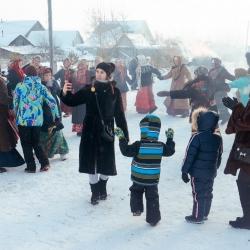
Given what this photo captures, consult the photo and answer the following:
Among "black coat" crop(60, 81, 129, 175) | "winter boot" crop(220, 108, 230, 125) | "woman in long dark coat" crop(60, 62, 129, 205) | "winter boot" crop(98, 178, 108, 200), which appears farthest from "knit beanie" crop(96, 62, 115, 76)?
"winter boot" crop(220, 108, 230, 125)

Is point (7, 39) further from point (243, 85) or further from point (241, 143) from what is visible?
point (241, 143)

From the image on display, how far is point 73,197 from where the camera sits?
4.43m

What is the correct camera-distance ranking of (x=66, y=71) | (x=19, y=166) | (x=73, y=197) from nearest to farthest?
1. (x=73, y=197)
2. (x=19, y=166)
3. (x=66, y=71)

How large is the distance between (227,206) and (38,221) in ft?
6.74

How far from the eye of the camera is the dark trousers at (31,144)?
202 inches

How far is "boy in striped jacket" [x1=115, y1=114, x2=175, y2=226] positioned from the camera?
3.53 metres

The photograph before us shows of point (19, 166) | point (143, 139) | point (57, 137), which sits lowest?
point (19, 166)

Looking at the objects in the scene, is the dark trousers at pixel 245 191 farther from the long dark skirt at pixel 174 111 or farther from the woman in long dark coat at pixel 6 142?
the long dark skirt at pixel 174 111

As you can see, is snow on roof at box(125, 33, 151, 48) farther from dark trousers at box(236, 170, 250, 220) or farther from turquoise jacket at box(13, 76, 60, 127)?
dark trousers at box(236, 170, 250, 220)

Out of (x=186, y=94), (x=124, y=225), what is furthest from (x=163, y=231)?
(x=186, y=94)

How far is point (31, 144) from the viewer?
5246 millimetres

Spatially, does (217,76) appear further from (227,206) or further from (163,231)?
(163,231)

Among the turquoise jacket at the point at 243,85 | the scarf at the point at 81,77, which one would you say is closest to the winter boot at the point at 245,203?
the turquoise jacket at the point at 243,85

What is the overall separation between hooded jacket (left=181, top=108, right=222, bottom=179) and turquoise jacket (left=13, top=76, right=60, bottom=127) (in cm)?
241
